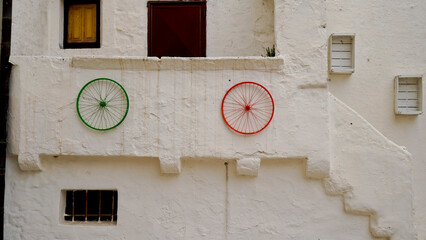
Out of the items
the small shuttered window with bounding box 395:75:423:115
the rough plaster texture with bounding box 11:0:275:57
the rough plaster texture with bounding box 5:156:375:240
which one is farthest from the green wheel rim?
the small shuttered window with bounding box 395:75:423:115

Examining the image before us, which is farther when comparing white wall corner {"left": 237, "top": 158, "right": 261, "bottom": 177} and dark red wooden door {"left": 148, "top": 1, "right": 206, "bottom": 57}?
dark red wooden door {"left": 148, "top": 1, "right": 206, "bottom": 57}

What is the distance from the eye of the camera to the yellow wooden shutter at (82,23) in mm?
5410

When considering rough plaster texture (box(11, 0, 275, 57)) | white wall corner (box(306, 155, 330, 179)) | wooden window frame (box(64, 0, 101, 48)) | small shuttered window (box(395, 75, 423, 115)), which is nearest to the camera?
white wall corner (box(306, 155, 330, 179))

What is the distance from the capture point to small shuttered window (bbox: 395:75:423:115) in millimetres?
5574

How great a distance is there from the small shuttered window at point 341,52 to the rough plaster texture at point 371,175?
1.47m

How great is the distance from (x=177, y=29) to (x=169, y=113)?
1556mm

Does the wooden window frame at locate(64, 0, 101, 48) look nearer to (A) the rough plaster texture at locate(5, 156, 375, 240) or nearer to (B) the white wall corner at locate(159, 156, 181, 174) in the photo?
(A) the rough plaster texture at locate(5, 156, 375, 240)

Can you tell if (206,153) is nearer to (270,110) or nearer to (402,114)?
(270,110)

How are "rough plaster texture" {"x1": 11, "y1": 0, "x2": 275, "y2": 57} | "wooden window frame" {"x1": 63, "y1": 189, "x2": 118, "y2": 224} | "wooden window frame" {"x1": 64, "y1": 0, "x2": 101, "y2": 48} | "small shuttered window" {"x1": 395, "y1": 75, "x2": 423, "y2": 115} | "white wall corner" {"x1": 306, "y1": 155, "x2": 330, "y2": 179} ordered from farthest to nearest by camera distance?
"small shuttered window" {"x1": 395, "y1": 75, "x2": 423, "y2": 115} < "wooden window frame" {"x1": 64, "y1": 0, "x2": 101, "y2": 48} < "rough plaster texture" {"x1": 11, "y1": 0, "x2": 275, "y2": 57} < "wooden window frame" {"x1": 63, "y1": 189, "x2": 118, "y2": 224} < "white wall corner" {"x1": 306, "y1": 155, "x2": 330, "y2": 179}

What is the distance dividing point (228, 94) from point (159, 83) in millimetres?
924

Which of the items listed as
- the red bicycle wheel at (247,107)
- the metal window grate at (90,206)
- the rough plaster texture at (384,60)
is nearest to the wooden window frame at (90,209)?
the metal window grate at (90,206)

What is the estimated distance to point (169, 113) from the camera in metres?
4.45

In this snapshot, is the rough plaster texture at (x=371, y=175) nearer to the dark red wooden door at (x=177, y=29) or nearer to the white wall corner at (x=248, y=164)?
the white wall corner at (x=248, y=164)

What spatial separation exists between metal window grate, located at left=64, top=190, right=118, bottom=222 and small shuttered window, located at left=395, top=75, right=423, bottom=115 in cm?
474
